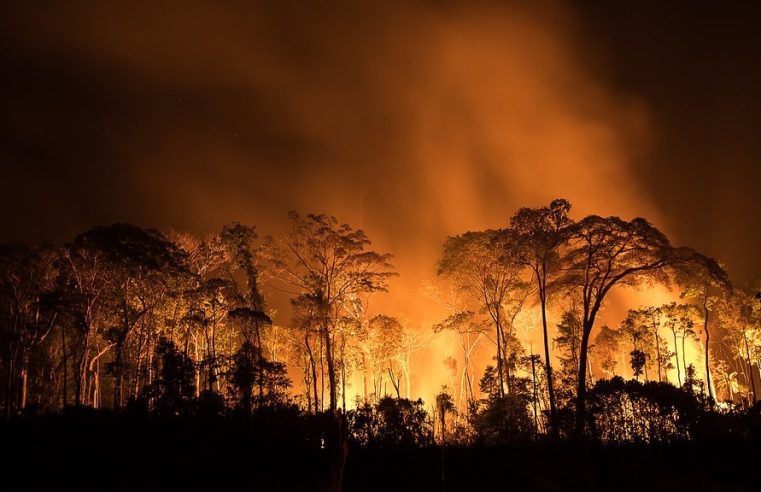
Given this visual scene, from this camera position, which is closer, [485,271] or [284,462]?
[284,462]

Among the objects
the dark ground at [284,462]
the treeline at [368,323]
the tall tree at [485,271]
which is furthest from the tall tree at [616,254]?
the dark ground at [284,462]

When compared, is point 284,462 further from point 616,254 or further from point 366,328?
point 366,328

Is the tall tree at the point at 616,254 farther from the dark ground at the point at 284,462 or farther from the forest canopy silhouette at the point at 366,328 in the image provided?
the dark ground at the point at 284,462

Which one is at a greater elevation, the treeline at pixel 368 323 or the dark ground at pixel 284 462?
the treeline at pixel 368 323

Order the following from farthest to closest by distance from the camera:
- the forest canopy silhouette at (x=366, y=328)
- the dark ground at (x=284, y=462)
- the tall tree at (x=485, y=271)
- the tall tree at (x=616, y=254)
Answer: the tall tree at (x=485, y=271) → the tall tree at (x=616, y=254) → the forest canopy silhouette at (x=366, y=328) → the dark ground at (x=284, y=462)

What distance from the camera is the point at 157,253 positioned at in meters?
30.4

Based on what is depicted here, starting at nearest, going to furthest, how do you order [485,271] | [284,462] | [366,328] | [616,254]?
[284,462], [616,254], [485,271], [366,328]

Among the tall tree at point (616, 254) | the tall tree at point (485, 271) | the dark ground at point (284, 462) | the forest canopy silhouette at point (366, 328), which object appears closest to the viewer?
the dark ground at point (284, 462)

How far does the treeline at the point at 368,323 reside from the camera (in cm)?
2033

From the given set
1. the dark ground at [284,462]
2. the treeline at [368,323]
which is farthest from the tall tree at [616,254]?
the dark ground at [284,462]

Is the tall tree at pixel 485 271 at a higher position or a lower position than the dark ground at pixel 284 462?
higher

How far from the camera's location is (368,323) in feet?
131

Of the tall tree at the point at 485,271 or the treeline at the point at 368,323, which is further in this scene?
the tall tree at the point at 485,271

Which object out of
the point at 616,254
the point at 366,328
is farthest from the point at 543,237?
the point at 366,328
